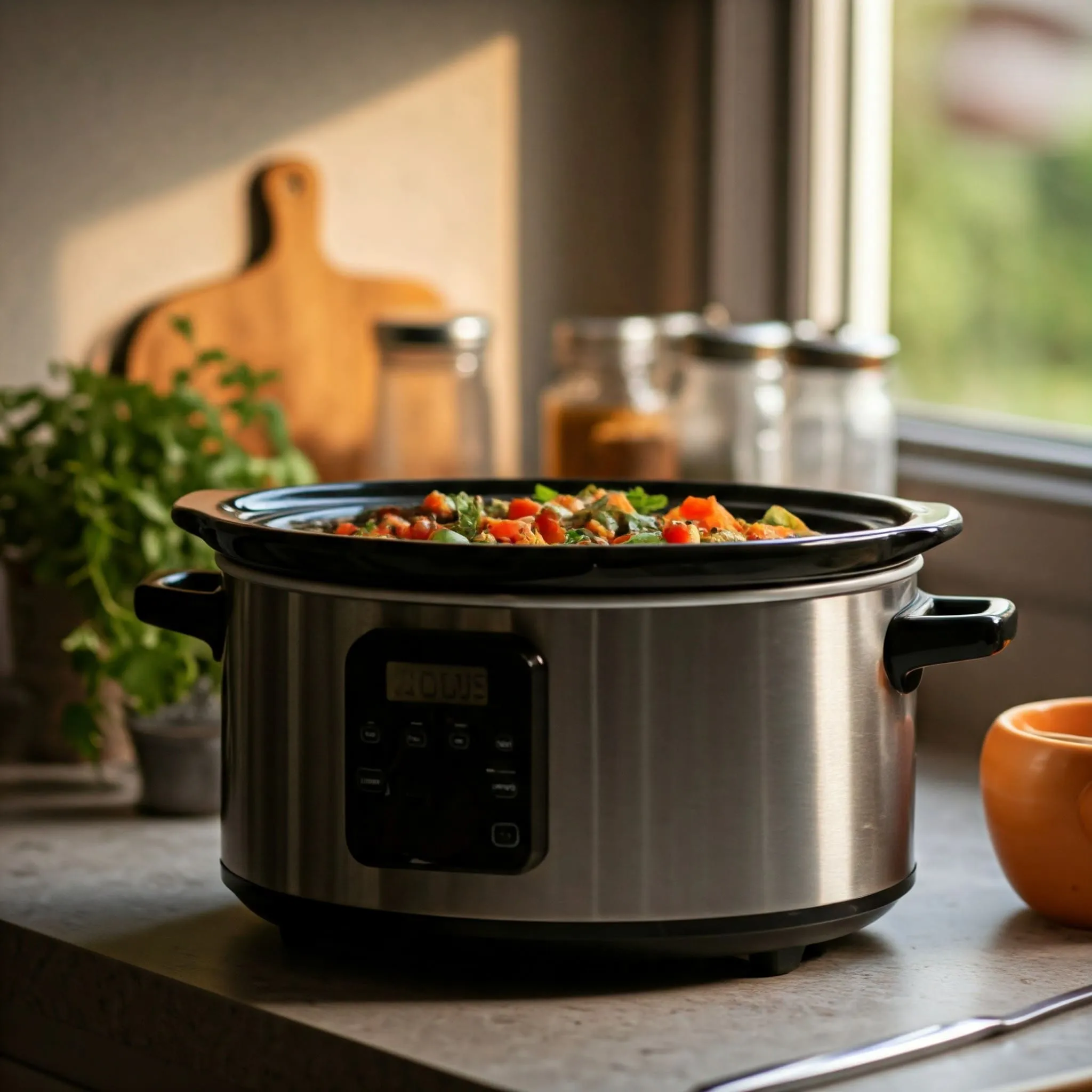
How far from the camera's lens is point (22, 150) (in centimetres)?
150

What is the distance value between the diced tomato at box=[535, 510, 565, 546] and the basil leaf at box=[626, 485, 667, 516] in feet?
0.29

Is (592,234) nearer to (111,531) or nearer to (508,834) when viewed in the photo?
(111,531)

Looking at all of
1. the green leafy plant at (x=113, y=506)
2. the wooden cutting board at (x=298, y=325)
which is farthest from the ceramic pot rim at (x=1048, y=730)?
the wooden cutting board at (x=298, y=325)

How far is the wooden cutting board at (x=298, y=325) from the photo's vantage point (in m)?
1.59

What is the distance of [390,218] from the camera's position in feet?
5.71

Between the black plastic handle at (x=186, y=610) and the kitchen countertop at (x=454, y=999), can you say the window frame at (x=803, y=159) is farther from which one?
the black plastic handle at (x=186, y=610)

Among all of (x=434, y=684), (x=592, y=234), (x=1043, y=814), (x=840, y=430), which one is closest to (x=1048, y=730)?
(x=1043, y=814)

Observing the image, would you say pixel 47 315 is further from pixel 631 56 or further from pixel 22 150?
pixel 631 56

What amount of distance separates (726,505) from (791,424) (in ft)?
1.72

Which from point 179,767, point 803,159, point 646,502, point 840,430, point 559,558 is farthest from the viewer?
point 803,159

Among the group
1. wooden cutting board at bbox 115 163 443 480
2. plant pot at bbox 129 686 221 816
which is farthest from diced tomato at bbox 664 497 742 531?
wooden cutting board at bbox 115 163 443 480

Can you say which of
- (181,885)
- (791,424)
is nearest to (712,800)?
(181,885)

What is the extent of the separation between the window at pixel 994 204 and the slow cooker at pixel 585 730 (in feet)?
2.79

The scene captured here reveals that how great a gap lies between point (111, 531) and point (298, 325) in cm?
46
